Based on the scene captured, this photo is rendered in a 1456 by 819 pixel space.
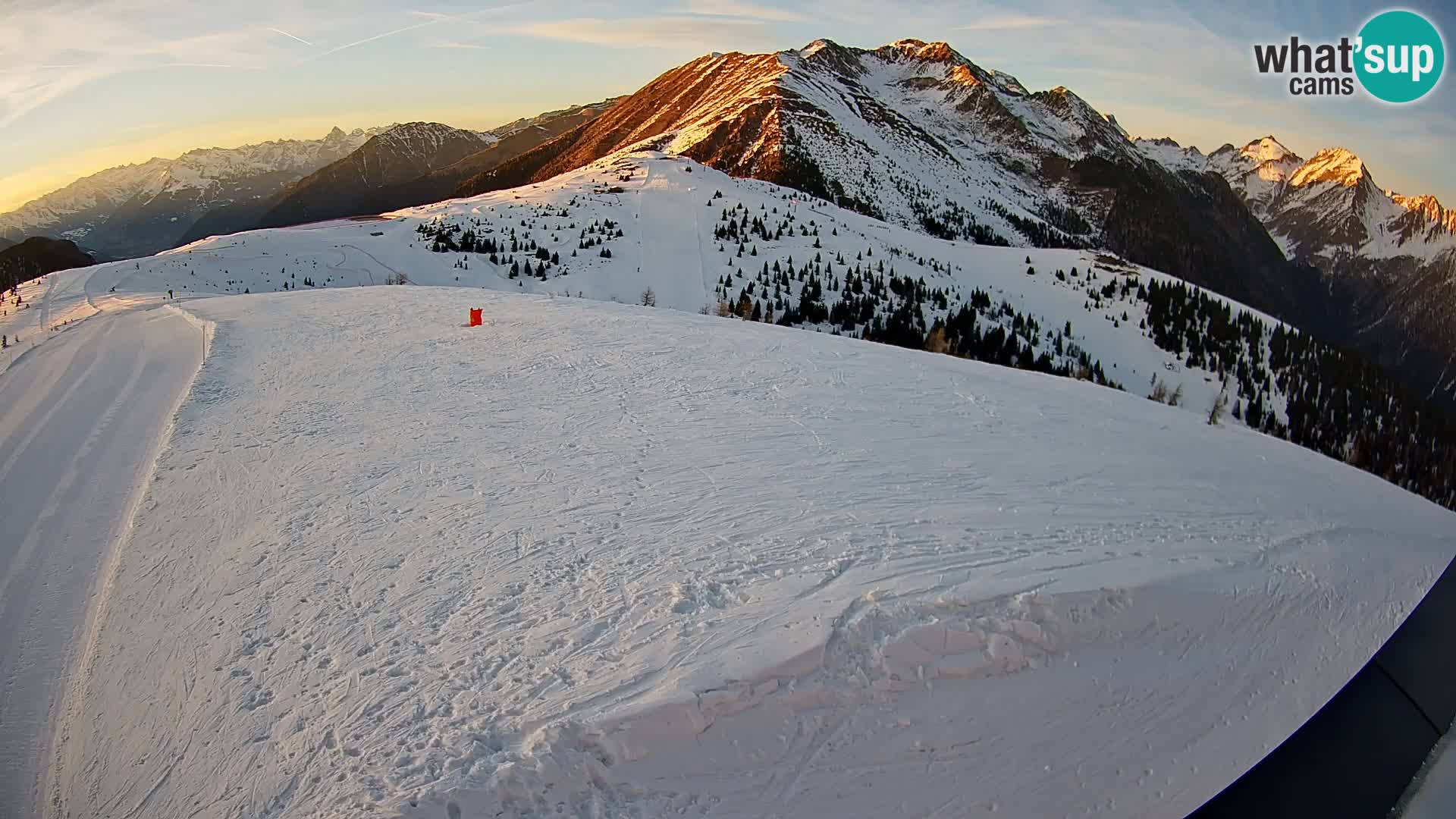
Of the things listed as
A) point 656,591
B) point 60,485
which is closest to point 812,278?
point 60,485

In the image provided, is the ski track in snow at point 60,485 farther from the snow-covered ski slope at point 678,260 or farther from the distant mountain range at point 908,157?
the distant mountain range at point 908,157

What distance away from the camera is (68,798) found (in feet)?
14.1

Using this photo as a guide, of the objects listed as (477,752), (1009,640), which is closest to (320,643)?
(477,752)

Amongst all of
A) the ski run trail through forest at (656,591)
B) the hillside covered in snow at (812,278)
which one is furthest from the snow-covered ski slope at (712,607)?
the hillside covered in snow at (812,278)

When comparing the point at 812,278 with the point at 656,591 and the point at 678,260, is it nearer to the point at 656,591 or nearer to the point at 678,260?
the point at 678,260

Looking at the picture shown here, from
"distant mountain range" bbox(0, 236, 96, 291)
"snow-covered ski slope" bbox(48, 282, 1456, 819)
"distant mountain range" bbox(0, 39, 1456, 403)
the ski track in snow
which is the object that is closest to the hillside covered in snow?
the ski track in snow

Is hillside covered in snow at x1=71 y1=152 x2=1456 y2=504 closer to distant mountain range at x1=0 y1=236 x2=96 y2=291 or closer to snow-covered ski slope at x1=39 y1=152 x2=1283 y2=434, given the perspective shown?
snow-covered ski slope at x1=39 y1=152 x2=1283 y2=434

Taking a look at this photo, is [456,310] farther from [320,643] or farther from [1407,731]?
[1407,731]

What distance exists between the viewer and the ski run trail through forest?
4.36 meters

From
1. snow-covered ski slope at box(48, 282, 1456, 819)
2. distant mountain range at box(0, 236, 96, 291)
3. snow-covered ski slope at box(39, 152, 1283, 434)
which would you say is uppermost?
distant mountain range at box(0, 236, 96, 291)

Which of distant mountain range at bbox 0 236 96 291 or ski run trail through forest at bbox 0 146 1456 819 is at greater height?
distant mountain range at bbox 0 236 96 291

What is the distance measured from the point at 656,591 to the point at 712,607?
1.55ft

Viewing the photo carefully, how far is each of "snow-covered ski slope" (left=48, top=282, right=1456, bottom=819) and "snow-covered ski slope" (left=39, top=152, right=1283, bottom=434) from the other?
14.5m

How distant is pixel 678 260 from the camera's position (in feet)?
92.1
